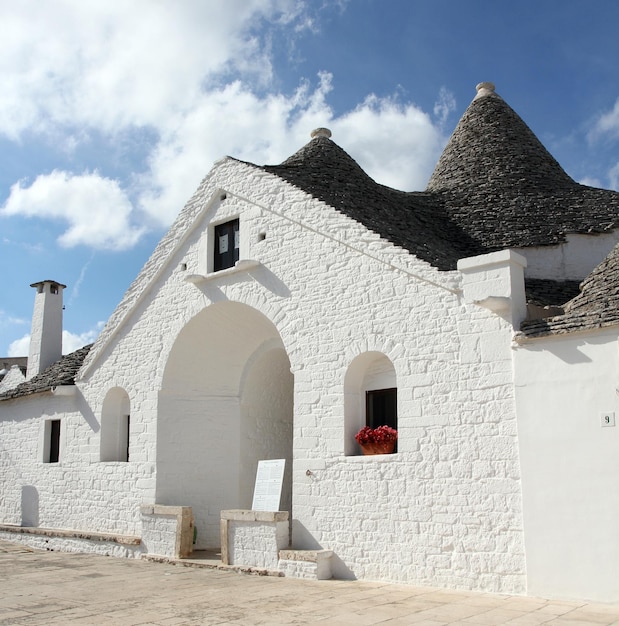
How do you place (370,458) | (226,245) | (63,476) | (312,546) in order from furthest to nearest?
(63,476)
(226,245)
(312,546)
(370,458)

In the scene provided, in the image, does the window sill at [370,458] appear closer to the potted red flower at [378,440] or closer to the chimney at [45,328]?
the potted red flower at [378,440]

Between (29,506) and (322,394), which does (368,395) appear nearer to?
(322,394)

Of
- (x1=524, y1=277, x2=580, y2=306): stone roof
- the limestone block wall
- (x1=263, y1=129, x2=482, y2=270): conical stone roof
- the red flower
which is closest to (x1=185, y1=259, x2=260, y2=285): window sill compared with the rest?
(x1=263, y1=129, x2=482, y2=270): conical stone roof

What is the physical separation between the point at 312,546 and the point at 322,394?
2258mm

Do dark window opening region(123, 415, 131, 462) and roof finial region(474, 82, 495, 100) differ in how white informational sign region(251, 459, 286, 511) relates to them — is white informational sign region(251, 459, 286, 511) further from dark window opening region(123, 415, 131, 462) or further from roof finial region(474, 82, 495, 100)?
roof finial region(474, 82, 495, 100)

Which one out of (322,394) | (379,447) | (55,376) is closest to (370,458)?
(379,447)

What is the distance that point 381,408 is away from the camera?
35.6ft

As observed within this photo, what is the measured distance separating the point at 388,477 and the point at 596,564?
2964 millimetres

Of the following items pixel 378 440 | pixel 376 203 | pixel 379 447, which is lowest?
pixel 379 447

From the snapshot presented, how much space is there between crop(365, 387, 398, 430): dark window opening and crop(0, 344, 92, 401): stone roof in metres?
7.78

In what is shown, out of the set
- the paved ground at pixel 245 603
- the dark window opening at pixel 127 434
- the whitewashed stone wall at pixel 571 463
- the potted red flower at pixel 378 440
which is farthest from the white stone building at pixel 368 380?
the paved ground at pixel 245 603

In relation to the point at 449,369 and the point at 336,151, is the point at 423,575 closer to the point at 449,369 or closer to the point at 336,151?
the point at 449,369

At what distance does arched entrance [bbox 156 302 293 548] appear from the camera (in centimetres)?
1345

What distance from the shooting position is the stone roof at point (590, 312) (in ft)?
→ 26.6
